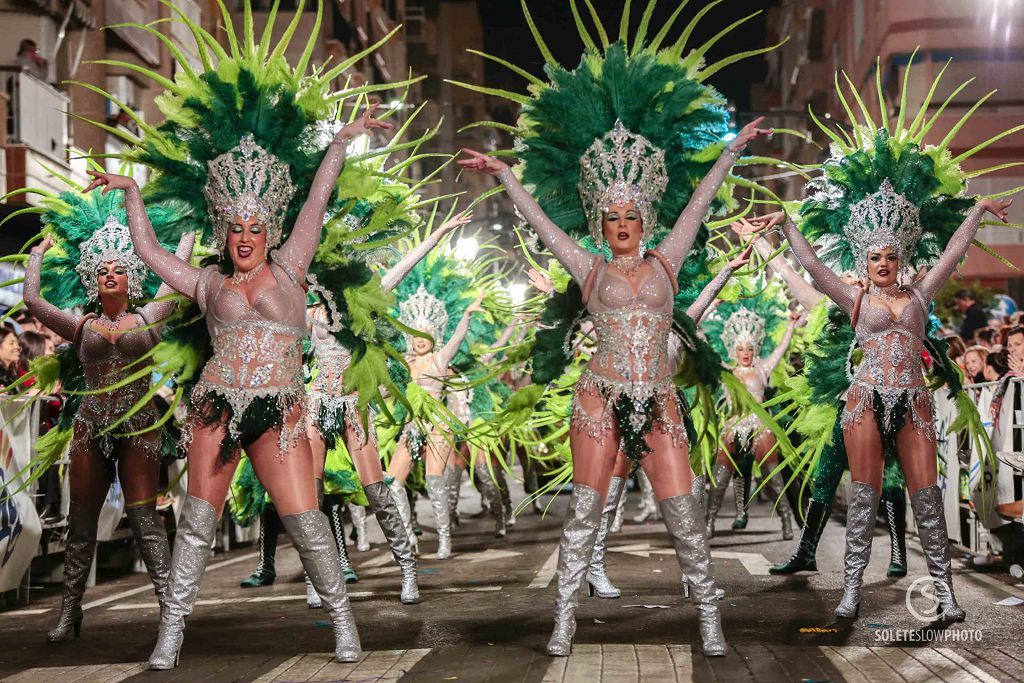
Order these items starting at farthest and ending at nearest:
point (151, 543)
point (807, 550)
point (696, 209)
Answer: point (807, 550) → point (151, 543) → point (696, 209)

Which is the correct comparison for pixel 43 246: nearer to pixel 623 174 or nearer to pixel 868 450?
pixel 623 174

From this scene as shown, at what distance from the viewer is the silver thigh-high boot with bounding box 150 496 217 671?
618cm

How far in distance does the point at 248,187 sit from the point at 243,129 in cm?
29

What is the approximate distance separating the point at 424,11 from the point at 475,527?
64383 mm

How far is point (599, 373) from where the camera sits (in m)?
6.59

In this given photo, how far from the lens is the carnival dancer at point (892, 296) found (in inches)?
300

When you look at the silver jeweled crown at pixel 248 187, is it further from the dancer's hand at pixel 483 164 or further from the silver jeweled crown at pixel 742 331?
the silver jeweled crown at pixel 742 331

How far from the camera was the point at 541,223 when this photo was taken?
266 inches

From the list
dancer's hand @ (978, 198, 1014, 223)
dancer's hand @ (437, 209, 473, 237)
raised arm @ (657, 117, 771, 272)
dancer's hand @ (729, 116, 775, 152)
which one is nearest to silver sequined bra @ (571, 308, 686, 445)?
raised arm @ (657, 117, 771, 272)

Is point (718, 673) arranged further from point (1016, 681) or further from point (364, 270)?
point (364, 270)

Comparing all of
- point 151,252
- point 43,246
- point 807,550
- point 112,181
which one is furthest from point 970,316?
point 112,181

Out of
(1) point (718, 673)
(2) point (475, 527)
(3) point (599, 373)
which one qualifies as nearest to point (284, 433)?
(3) point (599, 373)

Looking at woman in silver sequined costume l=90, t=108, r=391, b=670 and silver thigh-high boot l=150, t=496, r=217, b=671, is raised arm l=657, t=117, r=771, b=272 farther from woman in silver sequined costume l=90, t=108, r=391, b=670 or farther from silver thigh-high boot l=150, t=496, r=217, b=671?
silver thigh-high boot l=150, t=496, r=217, b=671

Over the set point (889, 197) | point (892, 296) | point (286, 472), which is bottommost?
point (286, 472)
